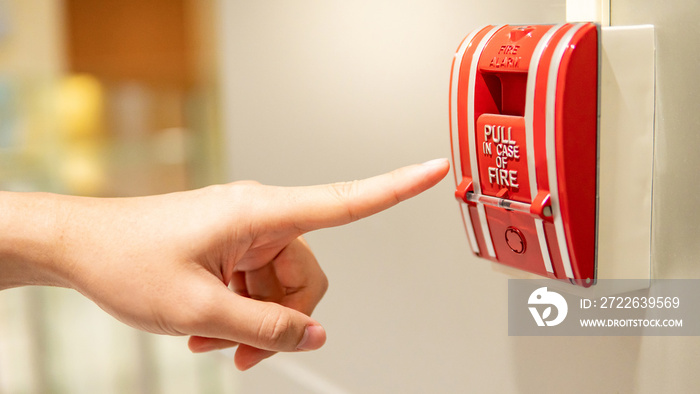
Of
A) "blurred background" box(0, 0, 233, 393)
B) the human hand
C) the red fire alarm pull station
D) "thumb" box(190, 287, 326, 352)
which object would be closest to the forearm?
the human hand

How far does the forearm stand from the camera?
25.0 inches

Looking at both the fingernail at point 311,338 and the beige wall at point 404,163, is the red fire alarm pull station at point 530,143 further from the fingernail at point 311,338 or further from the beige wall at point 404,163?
the fingernail at point 311,338

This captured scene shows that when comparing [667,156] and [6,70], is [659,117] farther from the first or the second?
[6,70]

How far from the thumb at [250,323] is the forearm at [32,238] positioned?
18 centimetres

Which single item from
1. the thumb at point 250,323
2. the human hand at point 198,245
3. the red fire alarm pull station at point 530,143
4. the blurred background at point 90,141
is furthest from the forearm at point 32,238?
the blurred background at point 90,141

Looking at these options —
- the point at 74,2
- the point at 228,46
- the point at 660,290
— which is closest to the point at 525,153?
the point at 660,290

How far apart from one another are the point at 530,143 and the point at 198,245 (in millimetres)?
319

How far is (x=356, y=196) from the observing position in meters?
0.57

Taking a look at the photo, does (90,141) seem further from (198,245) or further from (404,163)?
(198,245)

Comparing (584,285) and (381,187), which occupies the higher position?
(381,187)

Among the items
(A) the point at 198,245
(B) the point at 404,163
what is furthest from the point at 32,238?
(B) the point at 404,163

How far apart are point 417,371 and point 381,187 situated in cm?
48

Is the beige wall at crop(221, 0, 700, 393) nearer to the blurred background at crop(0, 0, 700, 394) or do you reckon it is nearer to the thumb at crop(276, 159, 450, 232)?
the blurred background at crop(0, 0, 700, 394)

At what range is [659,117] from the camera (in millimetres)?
592
